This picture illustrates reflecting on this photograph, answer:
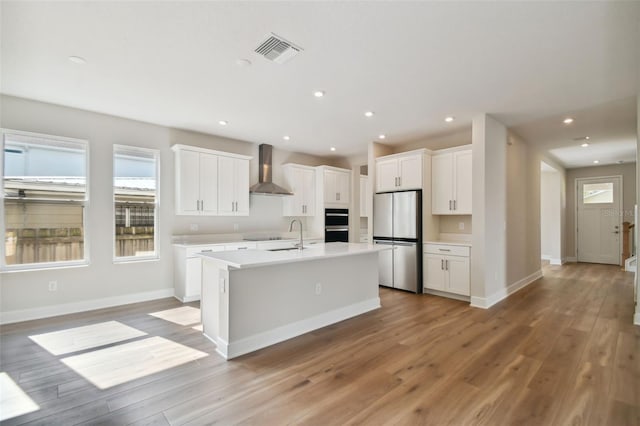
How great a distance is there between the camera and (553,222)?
814 cm

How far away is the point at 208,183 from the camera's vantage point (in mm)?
5047

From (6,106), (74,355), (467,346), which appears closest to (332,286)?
(467,346)

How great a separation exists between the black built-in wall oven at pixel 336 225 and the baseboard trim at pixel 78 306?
10.8ft

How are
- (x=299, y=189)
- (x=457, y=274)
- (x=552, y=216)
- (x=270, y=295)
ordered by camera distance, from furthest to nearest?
(x=552, y=216) → (x=299, y=189) → (x=457, y=274) → (x=270, y=295)

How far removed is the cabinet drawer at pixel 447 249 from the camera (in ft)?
14.9

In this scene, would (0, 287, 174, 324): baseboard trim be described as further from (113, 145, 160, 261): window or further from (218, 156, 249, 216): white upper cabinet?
(218, 156, 249, 216): white upper cabinet

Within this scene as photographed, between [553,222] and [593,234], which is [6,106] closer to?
[553,222]

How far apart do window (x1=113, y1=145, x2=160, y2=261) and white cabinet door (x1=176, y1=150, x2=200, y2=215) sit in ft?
1.16

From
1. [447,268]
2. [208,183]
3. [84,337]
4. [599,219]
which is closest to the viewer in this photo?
[84,337]

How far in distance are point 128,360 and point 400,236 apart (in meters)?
4.16

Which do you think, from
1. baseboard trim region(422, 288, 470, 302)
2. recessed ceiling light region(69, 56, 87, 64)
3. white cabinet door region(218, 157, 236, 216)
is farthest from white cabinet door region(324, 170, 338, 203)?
recessed ceiling light region(69, 56, 87, 64)

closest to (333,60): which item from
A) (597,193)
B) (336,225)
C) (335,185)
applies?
(335,185)

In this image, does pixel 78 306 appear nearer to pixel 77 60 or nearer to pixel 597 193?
pixel 77 60

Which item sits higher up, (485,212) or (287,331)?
(485,212)
